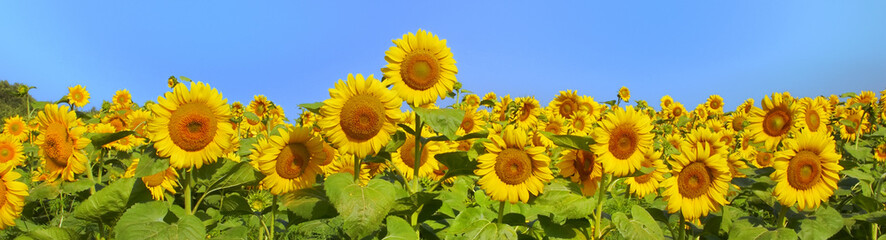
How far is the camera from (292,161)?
9.57 feet

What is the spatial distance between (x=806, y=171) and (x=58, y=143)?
475cm

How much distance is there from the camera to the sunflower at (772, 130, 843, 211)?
3.27 metres

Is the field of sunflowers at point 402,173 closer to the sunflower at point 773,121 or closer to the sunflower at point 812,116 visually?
the sunflower at point 773,121

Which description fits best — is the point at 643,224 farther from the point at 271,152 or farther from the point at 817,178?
the point at 271,152

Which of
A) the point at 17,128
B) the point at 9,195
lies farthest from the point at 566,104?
the point at 17,128

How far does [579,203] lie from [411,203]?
0.94m

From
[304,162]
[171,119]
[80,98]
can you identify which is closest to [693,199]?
[304,162]

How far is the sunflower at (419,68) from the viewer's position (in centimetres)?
286

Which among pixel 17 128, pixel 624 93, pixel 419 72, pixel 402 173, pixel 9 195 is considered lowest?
pixel 9 195

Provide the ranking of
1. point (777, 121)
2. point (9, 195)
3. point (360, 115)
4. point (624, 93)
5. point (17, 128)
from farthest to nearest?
point (624, 93)
point (17, 128)
point (777, 121)
point (9, 195)
point (360, 115)

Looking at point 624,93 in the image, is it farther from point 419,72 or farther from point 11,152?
point 11,152

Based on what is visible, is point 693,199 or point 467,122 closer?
point 693,199

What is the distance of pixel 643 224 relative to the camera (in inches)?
119

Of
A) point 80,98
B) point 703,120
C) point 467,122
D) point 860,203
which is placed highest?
point 703,120
